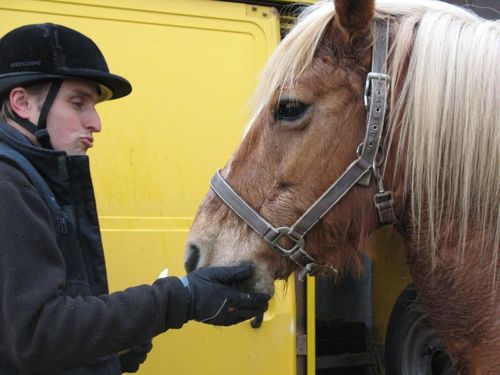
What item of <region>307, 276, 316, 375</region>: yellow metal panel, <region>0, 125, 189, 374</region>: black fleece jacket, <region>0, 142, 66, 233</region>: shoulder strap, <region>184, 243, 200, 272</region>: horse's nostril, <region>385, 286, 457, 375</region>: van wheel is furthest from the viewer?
<region>385, 286, 457, 375</region>: van wheel

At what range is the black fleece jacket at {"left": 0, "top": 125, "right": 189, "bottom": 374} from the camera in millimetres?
1285

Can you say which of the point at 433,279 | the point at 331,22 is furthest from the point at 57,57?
the point at 433,279

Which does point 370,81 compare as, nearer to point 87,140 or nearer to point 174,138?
point 87,140

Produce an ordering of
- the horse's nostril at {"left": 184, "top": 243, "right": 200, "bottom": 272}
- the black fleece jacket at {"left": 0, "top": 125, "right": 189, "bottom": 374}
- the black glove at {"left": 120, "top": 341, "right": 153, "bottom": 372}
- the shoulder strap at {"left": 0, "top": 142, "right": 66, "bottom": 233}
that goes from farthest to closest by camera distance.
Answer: the black glove at {"left": 120, "top": 341, "right": 153, "bottom": 372} < the horse's nostril at {"left": 184, "top": 243, "right": 200, "bottom": 272} < the shoulder strap at {"left": 0, "top": 142, "right": 66, "bottom": 233} < the black fleece jacket at {"left": 0, "top": 125, "right": 189, "bottom": 374}

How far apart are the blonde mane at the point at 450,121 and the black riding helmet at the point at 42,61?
0.83 m

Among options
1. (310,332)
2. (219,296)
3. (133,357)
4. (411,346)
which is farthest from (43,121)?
(411,346)

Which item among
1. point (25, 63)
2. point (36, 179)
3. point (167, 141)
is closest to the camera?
point (36, 179)

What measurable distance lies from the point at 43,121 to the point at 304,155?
69 cm

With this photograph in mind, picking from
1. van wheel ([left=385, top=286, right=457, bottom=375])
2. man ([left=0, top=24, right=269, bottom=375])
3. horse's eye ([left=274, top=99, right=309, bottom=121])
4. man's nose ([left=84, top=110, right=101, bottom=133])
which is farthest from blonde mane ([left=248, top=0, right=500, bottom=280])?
van wheel ([left=385, top=286, right=457, bottom=375])

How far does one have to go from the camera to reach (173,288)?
1468 mm

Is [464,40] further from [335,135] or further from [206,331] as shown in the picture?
[206,331]

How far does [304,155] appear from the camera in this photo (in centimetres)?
154

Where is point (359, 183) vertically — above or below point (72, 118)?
below

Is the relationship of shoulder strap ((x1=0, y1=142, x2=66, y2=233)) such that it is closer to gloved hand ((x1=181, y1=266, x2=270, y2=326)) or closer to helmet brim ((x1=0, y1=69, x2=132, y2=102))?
helmet brim ((x1=0, y1=69, x2=132, y2=102))
